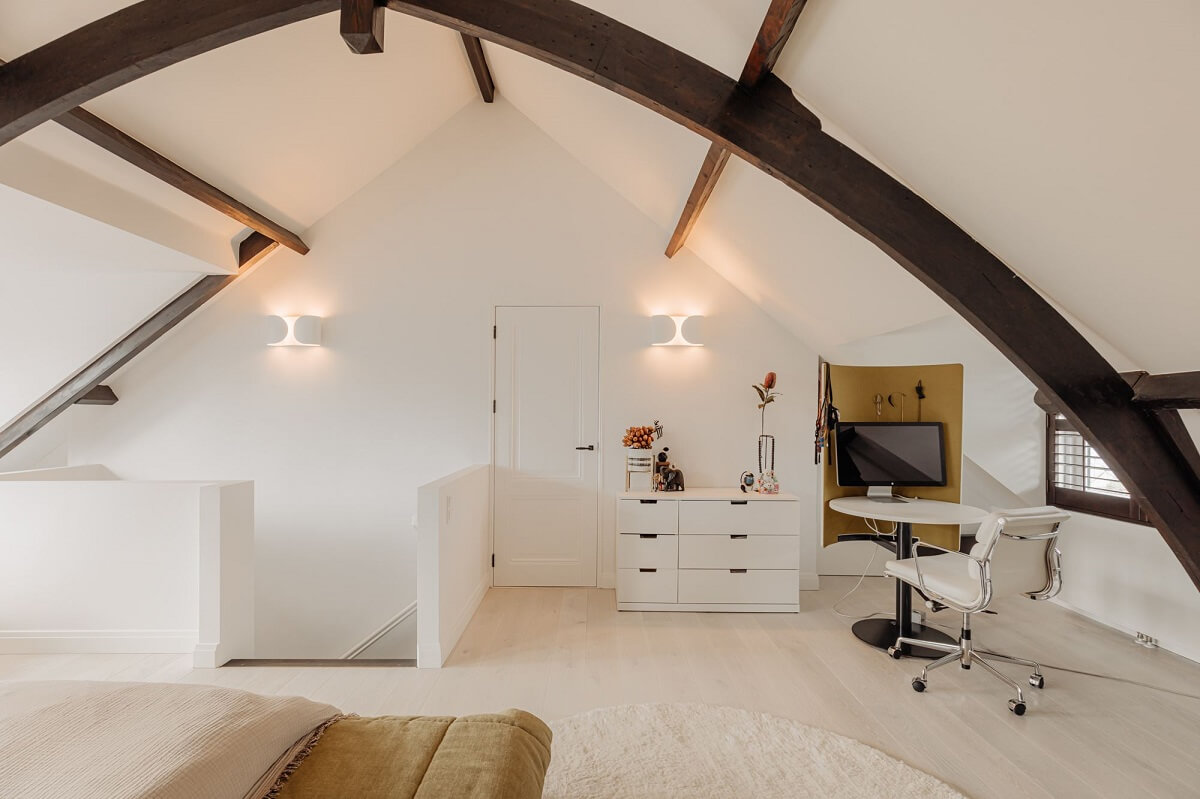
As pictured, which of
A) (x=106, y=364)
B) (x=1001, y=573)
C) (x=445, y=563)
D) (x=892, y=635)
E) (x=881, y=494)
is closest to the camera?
(x=1001, y=573)

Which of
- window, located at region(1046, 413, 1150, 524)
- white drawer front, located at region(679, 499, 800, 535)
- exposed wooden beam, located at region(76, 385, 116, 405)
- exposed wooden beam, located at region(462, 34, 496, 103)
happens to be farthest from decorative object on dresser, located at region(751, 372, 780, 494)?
exposed wooden beam, located at region(76, 385, 116, 405)

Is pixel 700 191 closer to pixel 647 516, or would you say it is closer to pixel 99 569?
pixel 647 516

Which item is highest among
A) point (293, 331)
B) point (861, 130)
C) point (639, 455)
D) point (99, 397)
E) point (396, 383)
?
point (861, 130)

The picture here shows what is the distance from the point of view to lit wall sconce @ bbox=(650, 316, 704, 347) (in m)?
4.44

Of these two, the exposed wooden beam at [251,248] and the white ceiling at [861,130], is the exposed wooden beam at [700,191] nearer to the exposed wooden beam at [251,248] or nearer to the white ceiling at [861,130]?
the white ceiling at [861,130]

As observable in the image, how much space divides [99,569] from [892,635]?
13.6 ft

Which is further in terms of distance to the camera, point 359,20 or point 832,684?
point 832,684

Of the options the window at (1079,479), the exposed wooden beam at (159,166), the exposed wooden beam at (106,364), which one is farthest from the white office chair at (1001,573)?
the exposed wooden beam at (106,364)

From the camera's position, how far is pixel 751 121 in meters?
2.18

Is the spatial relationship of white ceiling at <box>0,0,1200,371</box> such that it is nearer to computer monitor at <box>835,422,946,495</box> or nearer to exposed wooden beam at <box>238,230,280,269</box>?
exposed wooden beam at <box>238,230,280,269</box>

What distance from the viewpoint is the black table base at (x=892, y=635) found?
329 centimetres

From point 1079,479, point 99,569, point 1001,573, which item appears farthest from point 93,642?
point 1079,479

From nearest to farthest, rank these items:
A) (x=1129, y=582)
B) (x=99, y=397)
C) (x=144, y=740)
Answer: (x=144, y=740), (x=1129, y=582), (x=99, y=397)

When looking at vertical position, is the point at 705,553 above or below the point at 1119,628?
above
